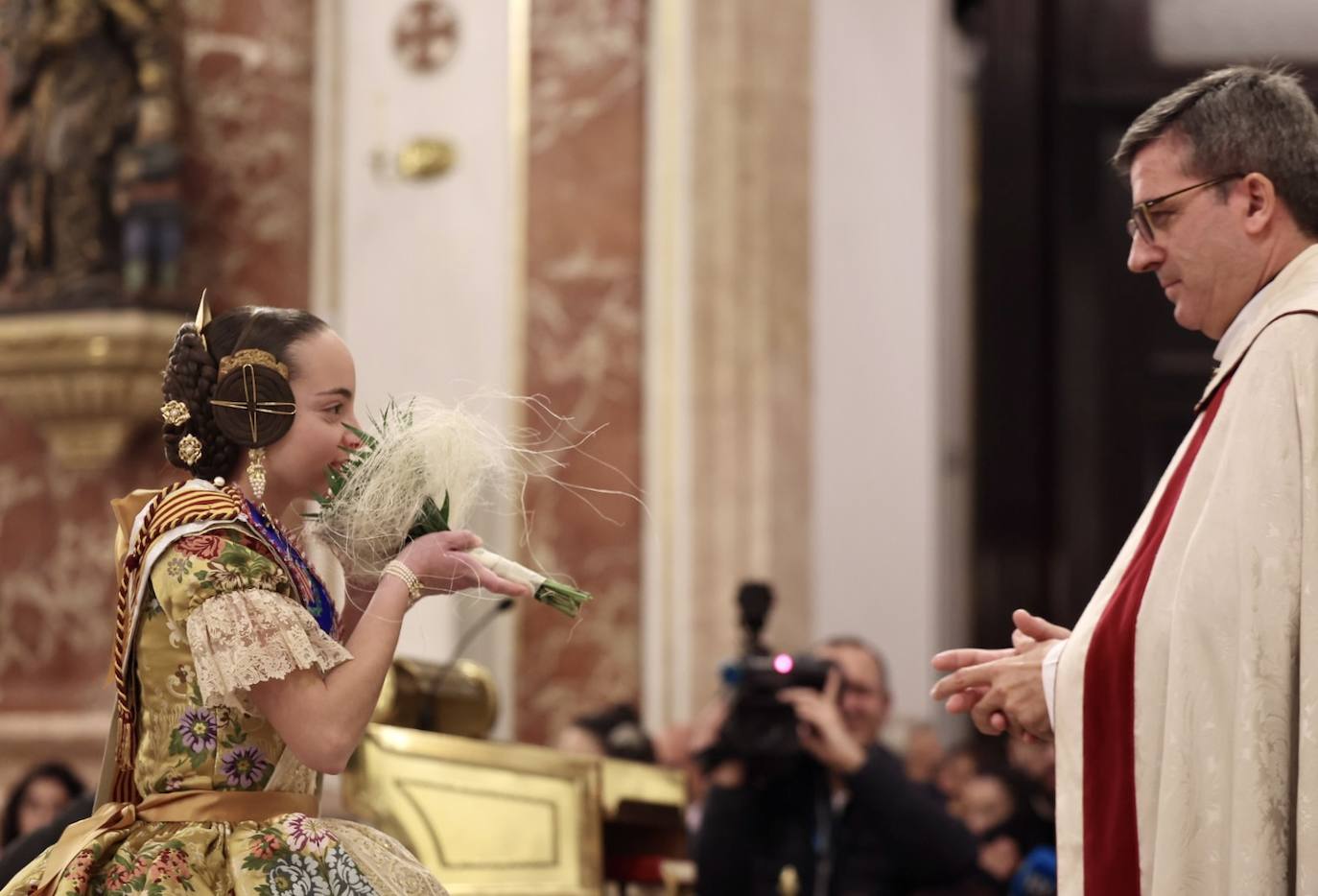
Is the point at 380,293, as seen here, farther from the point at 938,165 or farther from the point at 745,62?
the point at 938,165

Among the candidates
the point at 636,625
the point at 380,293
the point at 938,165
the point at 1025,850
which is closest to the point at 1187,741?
the point at 1025,850

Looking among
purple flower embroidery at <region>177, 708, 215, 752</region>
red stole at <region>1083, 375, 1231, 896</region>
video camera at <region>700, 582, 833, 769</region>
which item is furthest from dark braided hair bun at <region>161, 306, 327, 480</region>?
video camera at <region>700, 582, 833, 769</region>

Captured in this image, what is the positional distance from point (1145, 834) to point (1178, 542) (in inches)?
16.6

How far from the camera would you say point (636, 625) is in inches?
322

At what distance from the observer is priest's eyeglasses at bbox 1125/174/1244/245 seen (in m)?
3.16

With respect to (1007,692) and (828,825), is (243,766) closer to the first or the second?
(1007,692)

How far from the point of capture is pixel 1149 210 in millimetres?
3225

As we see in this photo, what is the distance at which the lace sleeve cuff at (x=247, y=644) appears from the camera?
2.89m

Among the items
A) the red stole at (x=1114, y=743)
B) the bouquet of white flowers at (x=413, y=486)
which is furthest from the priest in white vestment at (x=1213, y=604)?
the bouquet of white flowers at (x=413, y=486)

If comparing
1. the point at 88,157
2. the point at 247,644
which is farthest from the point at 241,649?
the point at 88,157

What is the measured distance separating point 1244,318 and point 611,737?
3.54 m

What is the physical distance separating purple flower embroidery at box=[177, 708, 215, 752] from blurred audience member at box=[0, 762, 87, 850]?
3235mm

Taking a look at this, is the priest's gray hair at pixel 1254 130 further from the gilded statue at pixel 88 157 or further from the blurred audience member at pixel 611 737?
the gilded statue at pixel 88 157

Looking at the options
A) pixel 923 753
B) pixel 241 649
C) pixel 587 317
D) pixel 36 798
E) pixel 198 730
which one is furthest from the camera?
pixel 923 753
